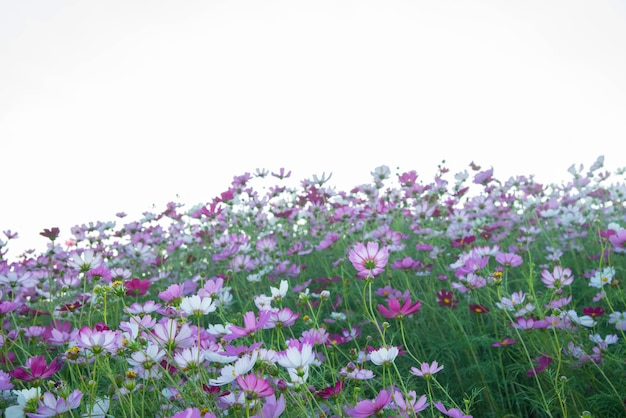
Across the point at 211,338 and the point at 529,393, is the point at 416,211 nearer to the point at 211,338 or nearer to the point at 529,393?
the point at 529,393

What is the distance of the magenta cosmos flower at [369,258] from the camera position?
51.8 inches

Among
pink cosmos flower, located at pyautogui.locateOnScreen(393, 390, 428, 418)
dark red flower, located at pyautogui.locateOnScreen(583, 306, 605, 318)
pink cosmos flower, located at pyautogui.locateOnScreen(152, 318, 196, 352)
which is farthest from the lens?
dark red flower, located at pyautogui.locateOnScreen(583, 306, 605, 318)

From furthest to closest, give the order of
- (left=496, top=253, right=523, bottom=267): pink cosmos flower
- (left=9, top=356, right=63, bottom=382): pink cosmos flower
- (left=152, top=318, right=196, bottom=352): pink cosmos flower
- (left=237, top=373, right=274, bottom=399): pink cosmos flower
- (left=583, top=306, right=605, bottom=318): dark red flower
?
(left=496, top=253, right=523, bottom=267): pink cosmos flower
(left=583, top=306, right=605, bottom=318): dark red flower
(left=9, top=356, right=63, bottom=382): pink cosmos flower
(left=152, top=318, right=196, bottom=352): pink cosmos flower
(left=237, top=373, right=274, bottom=399): pink cosmos flower

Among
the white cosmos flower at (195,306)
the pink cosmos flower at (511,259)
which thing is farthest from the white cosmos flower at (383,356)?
the pink cosmos flower at (511,259)

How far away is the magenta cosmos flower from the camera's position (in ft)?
4.32

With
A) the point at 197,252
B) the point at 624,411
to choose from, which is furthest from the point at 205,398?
the point at 197,252

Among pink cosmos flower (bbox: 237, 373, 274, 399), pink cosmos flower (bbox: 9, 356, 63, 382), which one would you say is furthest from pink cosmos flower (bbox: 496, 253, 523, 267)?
pink cosmos flower (bbox: 9, 356, 63, 382)

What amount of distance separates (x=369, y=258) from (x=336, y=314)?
40.3 inches

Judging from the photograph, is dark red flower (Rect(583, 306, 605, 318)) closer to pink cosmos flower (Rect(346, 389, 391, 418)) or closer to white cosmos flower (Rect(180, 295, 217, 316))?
pink cosmos flower (Rect(346, 389, 391, 418))

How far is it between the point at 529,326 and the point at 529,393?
0.42 m

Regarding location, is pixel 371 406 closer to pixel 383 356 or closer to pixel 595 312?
pixel 383 356

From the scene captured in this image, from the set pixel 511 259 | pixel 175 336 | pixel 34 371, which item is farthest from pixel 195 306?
pixel 511 259

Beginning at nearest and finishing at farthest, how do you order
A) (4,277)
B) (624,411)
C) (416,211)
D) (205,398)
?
(205,398)
(624,411)
(4,277)
(416,211)

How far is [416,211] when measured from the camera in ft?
11.6
